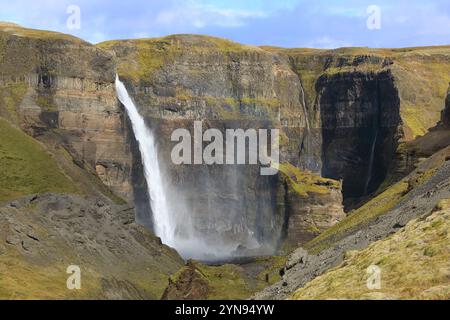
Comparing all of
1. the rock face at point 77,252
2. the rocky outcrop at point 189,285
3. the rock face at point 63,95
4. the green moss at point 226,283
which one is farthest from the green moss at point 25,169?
the green moss at point 226,283

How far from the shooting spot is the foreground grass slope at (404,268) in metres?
50.5

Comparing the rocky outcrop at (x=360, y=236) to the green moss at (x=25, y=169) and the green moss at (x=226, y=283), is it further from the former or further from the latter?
the green moss at (x=25, y=169)

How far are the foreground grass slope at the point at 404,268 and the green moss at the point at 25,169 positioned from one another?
8476cm

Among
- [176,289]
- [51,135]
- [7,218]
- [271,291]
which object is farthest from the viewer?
[51,135]

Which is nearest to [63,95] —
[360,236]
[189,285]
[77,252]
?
[77,252]

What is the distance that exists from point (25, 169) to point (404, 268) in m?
103

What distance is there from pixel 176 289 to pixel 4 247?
26153 millimetres

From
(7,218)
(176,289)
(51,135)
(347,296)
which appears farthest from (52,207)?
(347,296)

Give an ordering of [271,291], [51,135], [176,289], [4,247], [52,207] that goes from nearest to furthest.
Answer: [271,291], [176,289], [4,247], [52,207], [51,135]

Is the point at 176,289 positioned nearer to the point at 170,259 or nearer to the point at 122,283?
the point at 122,283

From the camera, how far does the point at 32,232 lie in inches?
4712

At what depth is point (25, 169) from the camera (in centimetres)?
14862

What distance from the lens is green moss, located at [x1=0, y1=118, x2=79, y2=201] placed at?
142625mm
